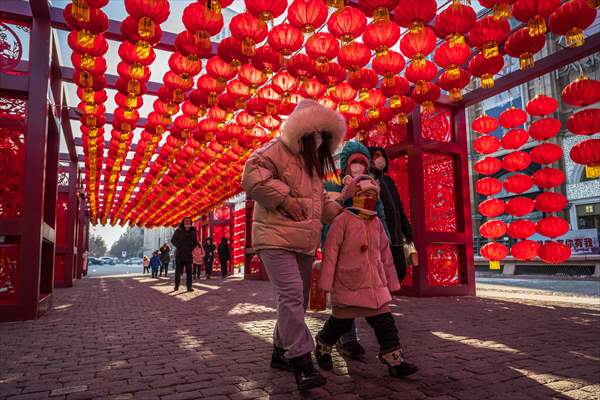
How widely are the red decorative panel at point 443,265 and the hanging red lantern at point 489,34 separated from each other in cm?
408

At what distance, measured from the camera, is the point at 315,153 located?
271 cm

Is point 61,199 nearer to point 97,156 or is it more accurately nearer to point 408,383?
point 97,156

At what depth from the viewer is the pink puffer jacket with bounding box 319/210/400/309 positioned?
264cm

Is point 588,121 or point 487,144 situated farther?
point 487,144

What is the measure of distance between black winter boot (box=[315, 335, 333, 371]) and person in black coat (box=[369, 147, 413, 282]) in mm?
1409

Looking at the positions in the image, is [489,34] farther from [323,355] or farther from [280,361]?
[280,361]

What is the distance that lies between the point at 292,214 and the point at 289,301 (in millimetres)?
514

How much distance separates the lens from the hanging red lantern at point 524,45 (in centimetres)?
489

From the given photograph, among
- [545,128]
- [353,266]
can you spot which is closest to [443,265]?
[545,128]

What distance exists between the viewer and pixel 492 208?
29.4 feet

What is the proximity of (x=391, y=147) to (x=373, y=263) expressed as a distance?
253 inches

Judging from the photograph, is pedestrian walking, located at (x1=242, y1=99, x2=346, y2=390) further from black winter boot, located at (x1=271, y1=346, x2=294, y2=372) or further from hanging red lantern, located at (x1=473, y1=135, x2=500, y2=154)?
hanging red lantern, located at (x1=473, y1=135, x2=500, y2=154)

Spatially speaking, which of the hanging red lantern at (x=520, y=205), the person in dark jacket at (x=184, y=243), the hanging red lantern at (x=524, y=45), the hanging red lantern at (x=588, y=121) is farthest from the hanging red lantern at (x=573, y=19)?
the person in dark jacket at (x=184, y=243)

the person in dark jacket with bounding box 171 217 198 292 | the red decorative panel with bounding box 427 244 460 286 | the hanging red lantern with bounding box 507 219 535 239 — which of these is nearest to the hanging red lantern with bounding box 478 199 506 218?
the hanging red lantern with bounding box 507 219 535 239
